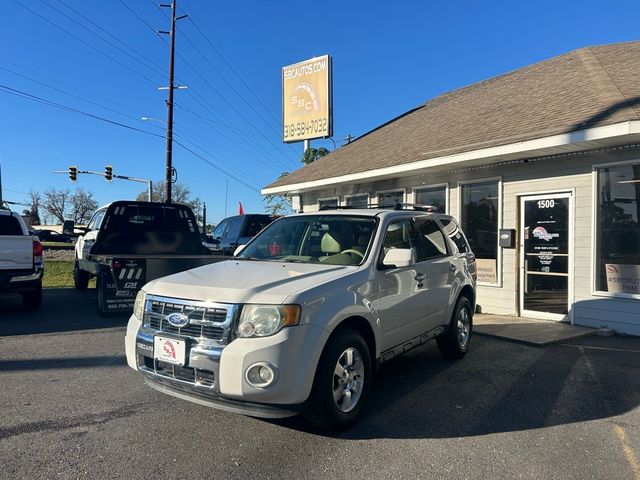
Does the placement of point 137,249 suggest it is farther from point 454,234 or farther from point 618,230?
point 618,230

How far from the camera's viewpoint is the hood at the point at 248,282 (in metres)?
3.55

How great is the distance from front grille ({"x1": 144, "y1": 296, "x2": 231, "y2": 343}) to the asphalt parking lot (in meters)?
0.83

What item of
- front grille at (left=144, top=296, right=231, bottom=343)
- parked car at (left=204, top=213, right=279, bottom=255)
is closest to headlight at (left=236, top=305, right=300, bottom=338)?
front grille at (left=144, top=296, right=231, bottom=343)

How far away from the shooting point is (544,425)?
4133 mm

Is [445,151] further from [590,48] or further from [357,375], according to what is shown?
[357,375]

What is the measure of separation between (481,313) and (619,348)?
10.0ft

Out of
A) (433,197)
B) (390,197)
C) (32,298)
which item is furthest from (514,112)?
(32,298)

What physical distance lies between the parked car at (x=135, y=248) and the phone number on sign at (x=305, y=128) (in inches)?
457

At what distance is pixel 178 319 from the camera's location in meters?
3.71

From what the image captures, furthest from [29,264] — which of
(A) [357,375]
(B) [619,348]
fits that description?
(B) [619,348]

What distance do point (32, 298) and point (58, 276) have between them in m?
7.23

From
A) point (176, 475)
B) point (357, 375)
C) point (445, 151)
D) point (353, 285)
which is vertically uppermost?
point (445, 151)

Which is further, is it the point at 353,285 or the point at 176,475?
the point at 353,285

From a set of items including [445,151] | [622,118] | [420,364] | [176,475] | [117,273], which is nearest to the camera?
[176,475]
